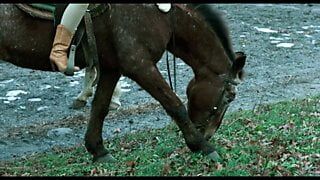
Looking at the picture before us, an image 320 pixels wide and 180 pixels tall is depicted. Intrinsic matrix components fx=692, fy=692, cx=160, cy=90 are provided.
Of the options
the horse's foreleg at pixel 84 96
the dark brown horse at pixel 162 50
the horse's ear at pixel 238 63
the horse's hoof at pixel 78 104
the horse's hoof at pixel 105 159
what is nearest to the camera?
the dark brown horse at pixel 162 50

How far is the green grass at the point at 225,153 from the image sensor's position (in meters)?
6.33

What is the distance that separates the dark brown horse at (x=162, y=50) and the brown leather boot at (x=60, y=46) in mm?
191

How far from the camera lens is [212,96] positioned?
7453 mm

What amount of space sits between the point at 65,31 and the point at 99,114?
1466 millimetres

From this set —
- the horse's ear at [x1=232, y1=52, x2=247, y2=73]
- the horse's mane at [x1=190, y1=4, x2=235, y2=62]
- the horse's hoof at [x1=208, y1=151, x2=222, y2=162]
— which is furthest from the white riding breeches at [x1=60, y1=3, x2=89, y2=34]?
the horse's hoof at [x1=208, y1=151, x2=222, y2=162]

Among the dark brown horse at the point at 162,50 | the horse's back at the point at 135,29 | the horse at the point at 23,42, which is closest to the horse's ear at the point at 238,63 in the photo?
the dark brown horse at the point at 162,50

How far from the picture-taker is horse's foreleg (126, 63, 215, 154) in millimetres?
6934

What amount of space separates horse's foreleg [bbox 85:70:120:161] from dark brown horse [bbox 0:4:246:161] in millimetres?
Result: 30

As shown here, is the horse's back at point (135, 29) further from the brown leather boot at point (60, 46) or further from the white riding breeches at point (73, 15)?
the brown leather boot at point (60, 46)

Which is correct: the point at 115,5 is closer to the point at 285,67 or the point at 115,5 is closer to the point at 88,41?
the point at 88,41

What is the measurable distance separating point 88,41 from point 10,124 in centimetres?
428

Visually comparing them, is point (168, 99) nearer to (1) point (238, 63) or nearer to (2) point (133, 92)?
(1) point (238, 63)

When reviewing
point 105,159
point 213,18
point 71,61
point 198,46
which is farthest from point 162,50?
point 105,159

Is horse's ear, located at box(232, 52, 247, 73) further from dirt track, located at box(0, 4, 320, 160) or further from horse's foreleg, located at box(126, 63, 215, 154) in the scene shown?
dirt track, located at box(0, 4, 320, 160)
